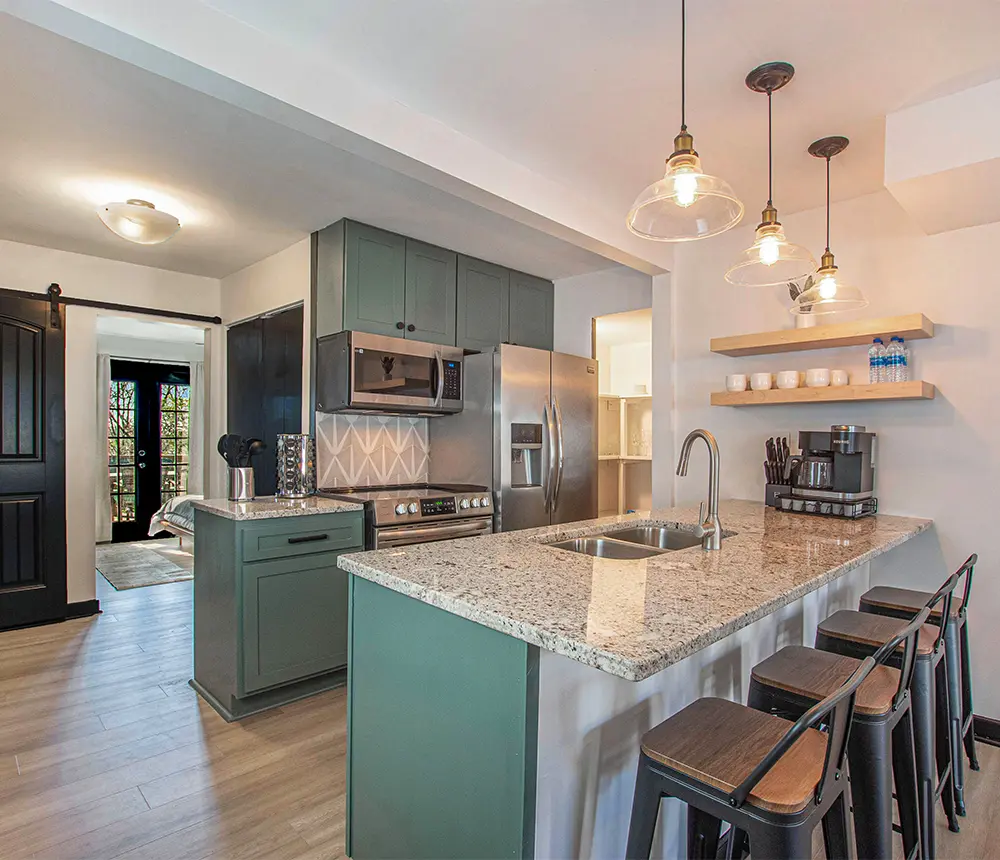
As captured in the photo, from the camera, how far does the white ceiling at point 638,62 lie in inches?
65.2

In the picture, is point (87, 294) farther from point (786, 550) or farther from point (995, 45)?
point (995, 45)

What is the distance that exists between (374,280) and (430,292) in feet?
1.35

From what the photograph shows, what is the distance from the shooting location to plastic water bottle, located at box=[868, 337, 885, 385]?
2684mm

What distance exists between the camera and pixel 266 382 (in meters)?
4.03

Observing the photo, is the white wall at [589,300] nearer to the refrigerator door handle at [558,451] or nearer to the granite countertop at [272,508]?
the refrigerator door handle at [558,451]

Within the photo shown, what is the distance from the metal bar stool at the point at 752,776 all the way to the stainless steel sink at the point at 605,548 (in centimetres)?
75

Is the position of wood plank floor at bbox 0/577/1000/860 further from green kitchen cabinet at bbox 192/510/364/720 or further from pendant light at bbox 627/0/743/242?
pendant light at bbox 627/0/743/242

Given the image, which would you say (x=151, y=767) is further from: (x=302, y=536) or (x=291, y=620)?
(x=302, y=536)

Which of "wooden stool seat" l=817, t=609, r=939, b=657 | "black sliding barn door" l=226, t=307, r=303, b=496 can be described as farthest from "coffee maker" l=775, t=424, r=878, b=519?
"black sliding barn door" l=226, t=307, r=303, b=496

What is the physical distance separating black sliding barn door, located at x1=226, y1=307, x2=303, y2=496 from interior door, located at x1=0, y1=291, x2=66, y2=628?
1.05 metres

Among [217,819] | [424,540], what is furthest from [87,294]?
[217,819]

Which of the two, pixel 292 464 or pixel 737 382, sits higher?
pixel 737 382

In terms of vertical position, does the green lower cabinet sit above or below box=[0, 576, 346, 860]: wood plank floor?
above

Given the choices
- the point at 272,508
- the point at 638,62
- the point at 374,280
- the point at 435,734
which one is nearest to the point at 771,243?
the point at 638,62
